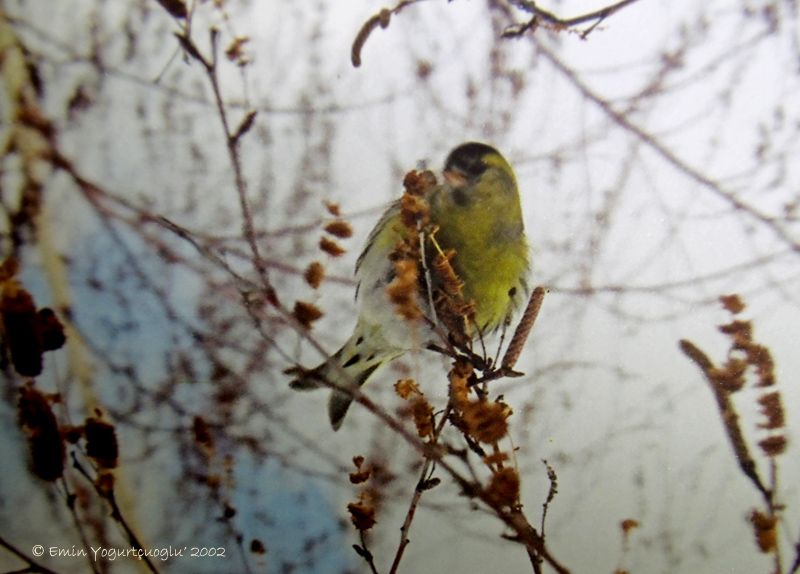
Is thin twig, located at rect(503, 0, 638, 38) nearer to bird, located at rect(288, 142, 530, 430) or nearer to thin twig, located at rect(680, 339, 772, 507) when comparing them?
bird, located at rect(288, 142, 530, 430)

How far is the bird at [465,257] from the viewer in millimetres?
949

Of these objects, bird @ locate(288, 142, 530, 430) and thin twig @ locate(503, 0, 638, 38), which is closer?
thin twig @ locate(503, 0, 638, 38)

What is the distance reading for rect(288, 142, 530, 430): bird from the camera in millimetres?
949

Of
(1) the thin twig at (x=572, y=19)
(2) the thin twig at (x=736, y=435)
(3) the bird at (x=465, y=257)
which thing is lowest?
(2) the thin twig at (x=736, y=435)

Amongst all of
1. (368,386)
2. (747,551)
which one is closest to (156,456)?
(368,386)

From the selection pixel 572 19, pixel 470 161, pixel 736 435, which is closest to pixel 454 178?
pixel 470 161

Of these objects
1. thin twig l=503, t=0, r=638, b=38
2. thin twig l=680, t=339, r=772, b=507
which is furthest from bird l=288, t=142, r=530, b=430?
thin twig l=680, t=339, r=772, b=507

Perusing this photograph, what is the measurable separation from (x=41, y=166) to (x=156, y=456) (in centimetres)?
54

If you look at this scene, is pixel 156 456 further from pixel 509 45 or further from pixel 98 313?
pixel 509 45

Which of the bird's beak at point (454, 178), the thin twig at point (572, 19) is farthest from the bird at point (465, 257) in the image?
the thin twig at point (572, 19)

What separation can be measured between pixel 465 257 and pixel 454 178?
0.42 feet

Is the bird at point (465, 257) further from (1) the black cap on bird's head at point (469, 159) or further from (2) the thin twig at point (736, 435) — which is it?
(2) the thin twig at point (736, 435)

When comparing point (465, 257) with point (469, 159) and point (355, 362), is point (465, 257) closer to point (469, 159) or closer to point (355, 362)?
point (469, 159)

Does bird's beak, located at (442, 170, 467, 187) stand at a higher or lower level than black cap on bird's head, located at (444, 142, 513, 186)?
lower
